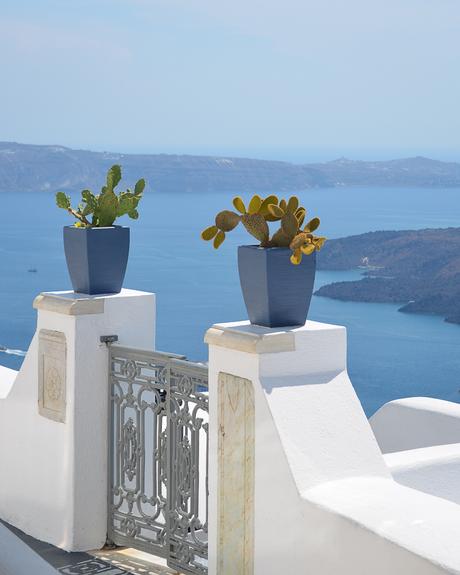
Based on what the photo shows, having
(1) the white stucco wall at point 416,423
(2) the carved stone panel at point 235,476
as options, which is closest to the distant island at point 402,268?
(1) the white stucco wall at point 416,423

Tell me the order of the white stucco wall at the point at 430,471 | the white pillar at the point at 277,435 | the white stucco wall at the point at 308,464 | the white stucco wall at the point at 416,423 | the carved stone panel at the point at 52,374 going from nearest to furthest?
the white stucco wall at the point at 308,464, the white pillar at the point at 277,435, the white stucco wall at the point at 430,471, the carved stone panel at the point at 52,374, the white stucco wall at the point at 416,423

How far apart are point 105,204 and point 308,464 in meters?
1.83

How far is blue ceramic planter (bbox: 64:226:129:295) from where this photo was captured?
4.99 meters

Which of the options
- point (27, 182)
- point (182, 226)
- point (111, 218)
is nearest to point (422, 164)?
point (27, 182)

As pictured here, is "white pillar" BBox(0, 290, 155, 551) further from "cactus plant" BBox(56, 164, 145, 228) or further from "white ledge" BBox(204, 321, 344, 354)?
"white ledge" BBox(204, 321, 344, 354)

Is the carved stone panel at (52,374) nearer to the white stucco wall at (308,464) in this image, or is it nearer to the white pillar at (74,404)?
the white pillar at (74,404)

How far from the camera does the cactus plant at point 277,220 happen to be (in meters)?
3.92

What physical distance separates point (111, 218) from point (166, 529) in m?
1.43

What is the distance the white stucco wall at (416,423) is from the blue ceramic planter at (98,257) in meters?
2.33

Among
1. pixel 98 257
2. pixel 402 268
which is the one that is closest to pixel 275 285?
pixel 98 257

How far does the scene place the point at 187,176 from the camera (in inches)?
1916

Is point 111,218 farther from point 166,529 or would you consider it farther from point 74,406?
point 166,529

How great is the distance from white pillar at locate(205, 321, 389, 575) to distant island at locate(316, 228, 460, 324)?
40220mm

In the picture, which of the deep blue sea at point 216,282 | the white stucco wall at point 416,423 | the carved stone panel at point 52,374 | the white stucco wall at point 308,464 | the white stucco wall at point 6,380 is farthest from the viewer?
the deep blue sea at point 216,282
